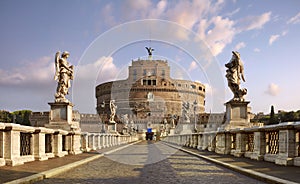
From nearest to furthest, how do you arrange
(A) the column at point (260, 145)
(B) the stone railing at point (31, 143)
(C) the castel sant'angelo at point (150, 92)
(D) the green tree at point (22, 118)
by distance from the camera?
(B) the stone railing at point (31, 143) < (A) the column at point (260, 145) < (D) the green tree at point (22, 118) < (C) the castel sant'angelo at point (150, 92)

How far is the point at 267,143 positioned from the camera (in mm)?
12219

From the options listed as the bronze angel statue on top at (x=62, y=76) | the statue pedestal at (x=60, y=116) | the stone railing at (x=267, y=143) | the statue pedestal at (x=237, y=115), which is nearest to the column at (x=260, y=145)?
the stone railing at (x=267, y=143)

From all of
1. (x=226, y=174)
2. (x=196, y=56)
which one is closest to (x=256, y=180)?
(x=226, y=174)

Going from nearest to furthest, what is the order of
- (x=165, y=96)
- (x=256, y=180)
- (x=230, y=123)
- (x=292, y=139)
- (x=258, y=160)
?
1. (x=256, y=180)
2. (x=292, y=139)
3. (x=258, y=160)
4. (x=230, y=123)
5. (x=165, y=96)

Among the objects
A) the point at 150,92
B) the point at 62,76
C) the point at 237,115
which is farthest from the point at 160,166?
the point at 150,92

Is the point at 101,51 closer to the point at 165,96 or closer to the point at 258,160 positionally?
the point at 258,160

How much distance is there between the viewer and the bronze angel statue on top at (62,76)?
1781cm

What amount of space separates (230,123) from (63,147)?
754 cm

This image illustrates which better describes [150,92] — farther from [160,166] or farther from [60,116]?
[160,166]

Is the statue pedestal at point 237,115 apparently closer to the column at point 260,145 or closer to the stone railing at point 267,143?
the stone railing at point 267,143

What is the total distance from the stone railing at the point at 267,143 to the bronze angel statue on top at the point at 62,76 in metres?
7.39

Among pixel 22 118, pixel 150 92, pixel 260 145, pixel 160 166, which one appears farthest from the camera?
pixel 150 92

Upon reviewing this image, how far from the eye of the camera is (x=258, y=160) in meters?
11.8

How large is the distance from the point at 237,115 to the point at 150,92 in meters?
102
